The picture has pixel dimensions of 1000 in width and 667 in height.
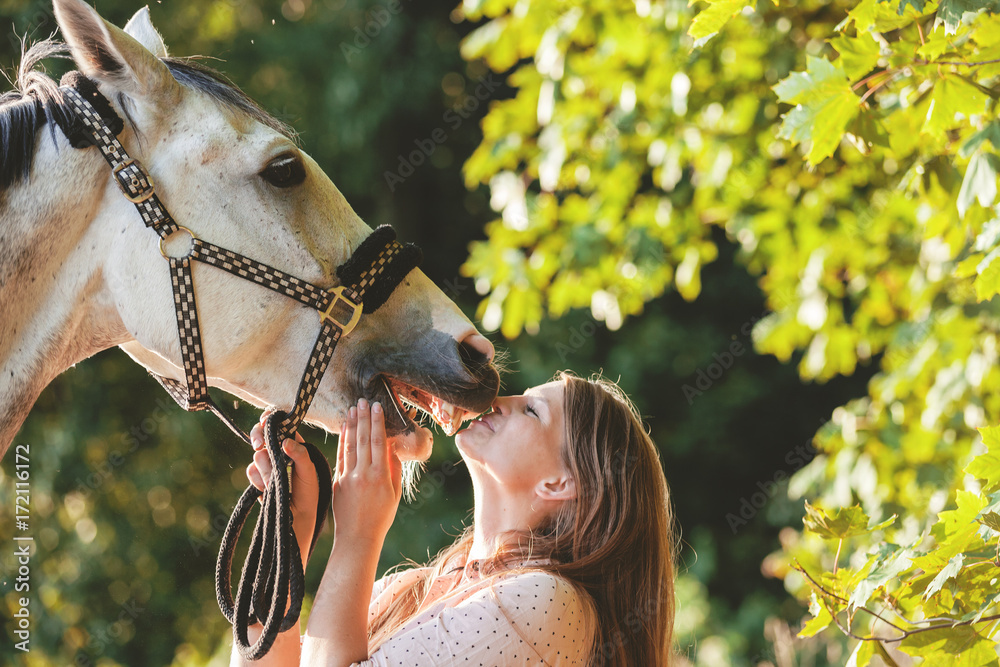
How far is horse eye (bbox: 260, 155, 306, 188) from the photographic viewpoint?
1.60 meters

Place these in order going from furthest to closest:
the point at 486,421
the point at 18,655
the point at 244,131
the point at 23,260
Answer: the point at 18,655
the point at 486,421
the point at 244,131
the point at 23,260

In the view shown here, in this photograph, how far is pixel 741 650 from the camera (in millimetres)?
6574

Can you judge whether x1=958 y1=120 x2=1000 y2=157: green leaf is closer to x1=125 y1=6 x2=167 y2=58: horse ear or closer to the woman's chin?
the woman's chin

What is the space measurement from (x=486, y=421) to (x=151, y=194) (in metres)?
0.87

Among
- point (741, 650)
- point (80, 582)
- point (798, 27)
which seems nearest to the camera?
point (798, 27)

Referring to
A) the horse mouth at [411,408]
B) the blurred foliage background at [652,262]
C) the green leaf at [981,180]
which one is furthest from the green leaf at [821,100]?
the horse mouth at [411,408]

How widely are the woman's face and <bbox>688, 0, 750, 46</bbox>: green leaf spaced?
888 millimetres

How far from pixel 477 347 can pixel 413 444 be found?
231 mm

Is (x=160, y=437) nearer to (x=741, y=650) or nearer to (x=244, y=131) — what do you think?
(x=741, y=650)

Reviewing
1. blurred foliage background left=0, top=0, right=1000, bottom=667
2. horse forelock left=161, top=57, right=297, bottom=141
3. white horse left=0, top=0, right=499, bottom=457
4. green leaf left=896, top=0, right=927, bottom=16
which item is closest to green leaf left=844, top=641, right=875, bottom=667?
white horse left=0, top=0, right=499, bottom=457

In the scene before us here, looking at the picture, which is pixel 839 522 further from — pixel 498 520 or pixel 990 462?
pixel 498 520

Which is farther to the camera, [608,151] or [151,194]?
[608,151]

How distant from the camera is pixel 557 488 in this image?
1938 mm

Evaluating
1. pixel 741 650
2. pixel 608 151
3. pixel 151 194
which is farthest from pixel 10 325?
pixel 741 650
